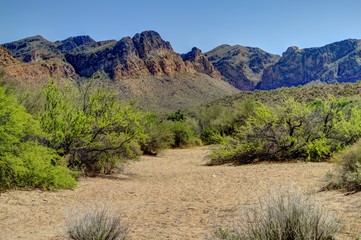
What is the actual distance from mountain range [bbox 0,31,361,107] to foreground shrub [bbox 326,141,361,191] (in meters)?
54.4

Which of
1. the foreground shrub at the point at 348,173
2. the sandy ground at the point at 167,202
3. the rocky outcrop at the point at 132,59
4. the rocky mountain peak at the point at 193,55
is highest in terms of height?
the rocky mountain peak at the point at 193,55

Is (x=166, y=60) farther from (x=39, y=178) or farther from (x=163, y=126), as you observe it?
(x=39, y=178)

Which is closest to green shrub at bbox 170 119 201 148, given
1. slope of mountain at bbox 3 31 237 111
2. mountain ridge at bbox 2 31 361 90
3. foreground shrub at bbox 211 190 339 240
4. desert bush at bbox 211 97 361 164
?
desert bush at bbox 211 97 361 164

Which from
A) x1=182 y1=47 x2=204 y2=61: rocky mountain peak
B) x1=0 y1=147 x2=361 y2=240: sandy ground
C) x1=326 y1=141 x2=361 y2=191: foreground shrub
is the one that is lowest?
x1=0 y1=147 x2=361 y2=240: sandy ground

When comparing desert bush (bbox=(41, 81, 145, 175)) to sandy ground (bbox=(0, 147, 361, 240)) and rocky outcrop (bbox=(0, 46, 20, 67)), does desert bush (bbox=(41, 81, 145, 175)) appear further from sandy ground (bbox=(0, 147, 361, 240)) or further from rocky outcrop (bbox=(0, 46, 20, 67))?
rocky outcrop (bbox=(0, 46, 20, 67))

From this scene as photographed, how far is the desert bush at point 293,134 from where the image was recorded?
19.3m

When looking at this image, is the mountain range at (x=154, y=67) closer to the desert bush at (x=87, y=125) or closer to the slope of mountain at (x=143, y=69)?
the slope of mountain at (x=143, y=69)

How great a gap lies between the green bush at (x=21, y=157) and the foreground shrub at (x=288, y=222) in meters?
8.36

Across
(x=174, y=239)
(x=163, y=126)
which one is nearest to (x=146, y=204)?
(x=174, y=239)

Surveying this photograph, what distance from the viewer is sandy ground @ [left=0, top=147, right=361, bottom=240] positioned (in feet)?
22.8

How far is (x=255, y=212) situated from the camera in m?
4.90

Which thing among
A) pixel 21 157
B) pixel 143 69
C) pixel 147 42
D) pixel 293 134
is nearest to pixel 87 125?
pixel 21 157

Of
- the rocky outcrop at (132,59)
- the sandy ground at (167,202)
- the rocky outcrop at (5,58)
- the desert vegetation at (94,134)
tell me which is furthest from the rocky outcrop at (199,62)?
the sandy ground at (167,202)

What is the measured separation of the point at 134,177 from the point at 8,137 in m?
7.22
